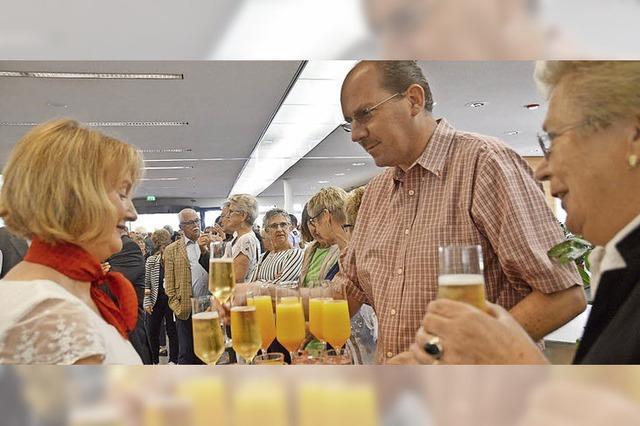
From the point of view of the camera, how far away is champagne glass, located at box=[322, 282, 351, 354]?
1.25 meters

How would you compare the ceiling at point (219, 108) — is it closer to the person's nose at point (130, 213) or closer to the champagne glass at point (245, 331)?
the person's nose at point (130, 213)

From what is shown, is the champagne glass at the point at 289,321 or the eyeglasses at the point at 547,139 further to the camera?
the champagne glass at the point at 289,321

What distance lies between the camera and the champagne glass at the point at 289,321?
Answer: 1238mm

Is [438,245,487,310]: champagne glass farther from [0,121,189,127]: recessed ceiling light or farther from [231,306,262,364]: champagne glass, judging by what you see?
[0,121,189,127]: recessed ceiling light

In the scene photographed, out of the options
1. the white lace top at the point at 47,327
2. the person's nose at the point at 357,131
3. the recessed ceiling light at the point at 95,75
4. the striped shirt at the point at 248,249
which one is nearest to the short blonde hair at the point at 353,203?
the person's nose at the point at 357,131

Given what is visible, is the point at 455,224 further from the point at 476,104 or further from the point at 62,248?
the point at 62,248

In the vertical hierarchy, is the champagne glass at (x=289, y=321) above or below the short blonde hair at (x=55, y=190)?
below

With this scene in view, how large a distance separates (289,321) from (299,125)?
0.43 metres

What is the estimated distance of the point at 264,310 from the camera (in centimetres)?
122

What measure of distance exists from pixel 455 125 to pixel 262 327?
59 centimetres

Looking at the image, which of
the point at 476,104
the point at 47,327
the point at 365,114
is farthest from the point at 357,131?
the point at 47,327

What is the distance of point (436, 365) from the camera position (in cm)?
115

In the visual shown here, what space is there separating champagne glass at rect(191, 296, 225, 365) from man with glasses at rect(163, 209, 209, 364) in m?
0.01
